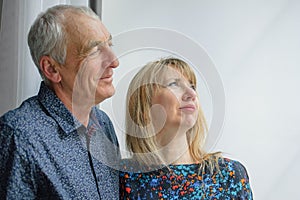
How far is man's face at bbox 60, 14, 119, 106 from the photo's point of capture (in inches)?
44.0

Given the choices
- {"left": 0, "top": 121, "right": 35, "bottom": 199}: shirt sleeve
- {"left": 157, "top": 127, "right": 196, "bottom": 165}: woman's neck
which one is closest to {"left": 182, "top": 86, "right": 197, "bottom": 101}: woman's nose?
{"left": 157, "top": 127, "right": 196, "bottom": 165}: woman's neck

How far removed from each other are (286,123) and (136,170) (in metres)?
0.70

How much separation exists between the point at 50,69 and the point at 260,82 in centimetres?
86

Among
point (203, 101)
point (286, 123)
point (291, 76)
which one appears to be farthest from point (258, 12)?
point (203, 101)

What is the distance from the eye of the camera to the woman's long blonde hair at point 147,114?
1.23 meters

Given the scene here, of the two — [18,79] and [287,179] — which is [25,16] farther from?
[287,179]

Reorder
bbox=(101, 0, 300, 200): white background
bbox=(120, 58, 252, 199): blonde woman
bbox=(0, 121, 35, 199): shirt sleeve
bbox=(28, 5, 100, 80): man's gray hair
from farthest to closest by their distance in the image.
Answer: bbox=(101, 0, 300, 200): white background, bbox=(120, 58, 252, 199): blonde woman, bbox=(28, 5, 100, 80): man's gray hair, bbox=(0, 121, 35, 199): shirt sleeve

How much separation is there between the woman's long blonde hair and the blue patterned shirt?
0.09 m

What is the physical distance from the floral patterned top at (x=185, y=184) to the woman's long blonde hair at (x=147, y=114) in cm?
3

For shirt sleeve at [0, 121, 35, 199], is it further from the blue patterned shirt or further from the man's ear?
the man's ear

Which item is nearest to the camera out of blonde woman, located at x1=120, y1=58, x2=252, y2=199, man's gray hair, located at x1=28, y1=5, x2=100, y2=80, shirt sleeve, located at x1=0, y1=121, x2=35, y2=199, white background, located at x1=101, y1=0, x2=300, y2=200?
shirt sleeve, located at x1=0, y1=121, x2=35, y2=199

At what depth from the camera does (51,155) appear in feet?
3.41

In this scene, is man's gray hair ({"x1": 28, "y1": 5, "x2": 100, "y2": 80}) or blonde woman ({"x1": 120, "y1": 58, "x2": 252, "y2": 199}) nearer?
man's gray hair ({"x1": 28, "y1": 5, "x2": 100, "y2": 80})

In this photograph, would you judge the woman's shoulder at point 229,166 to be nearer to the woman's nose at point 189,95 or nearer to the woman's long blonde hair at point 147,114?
the woman's long blonde hair at point 147,114
